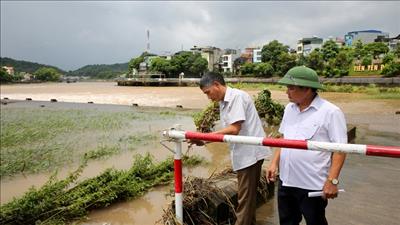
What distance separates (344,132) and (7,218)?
14.9ft

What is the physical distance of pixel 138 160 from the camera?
6.66 m

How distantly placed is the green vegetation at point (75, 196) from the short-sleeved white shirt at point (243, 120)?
3.03 m

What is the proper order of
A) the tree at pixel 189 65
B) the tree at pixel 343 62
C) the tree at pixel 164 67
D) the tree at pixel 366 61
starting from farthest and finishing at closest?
the tree at pixel 164 67 < the tree at pixel 189 65 < the tree at pixel 343 62 < the tree at pixel 366 61

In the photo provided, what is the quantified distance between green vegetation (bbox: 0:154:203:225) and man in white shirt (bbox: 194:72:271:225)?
2.93 metres

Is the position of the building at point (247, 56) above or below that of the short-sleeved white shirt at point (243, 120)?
above

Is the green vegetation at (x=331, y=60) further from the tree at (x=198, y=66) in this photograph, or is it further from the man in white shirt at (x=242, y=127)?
the man in white shirt at (x=242, y=127)

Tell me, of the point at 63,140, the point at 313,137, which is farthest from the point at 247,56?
the point at 313,137

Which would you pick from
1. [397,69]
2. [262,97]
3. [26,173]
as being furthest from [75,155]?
[397,69]

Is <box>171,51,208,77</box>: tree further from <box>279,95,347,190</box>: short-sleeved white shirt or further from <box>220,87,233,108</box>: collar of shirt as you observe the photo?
<box>279,95,347,190</box>: short-sleeved white shirt

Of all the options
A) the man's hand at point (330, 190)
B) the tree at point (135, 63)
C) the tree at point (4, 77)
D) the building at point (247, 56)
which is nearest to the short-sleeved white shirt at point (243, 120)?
the man's hand at point (330, 190)

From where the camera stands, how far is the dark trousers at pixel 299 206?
242 cm

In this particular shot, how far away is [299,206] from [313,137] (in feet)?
1.81

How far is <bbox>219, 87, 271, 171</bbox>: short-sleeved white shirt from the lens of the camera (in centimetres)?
302

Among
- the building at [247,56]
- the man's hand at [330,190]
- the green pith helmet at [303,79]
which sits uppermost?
the building at [247,56]
